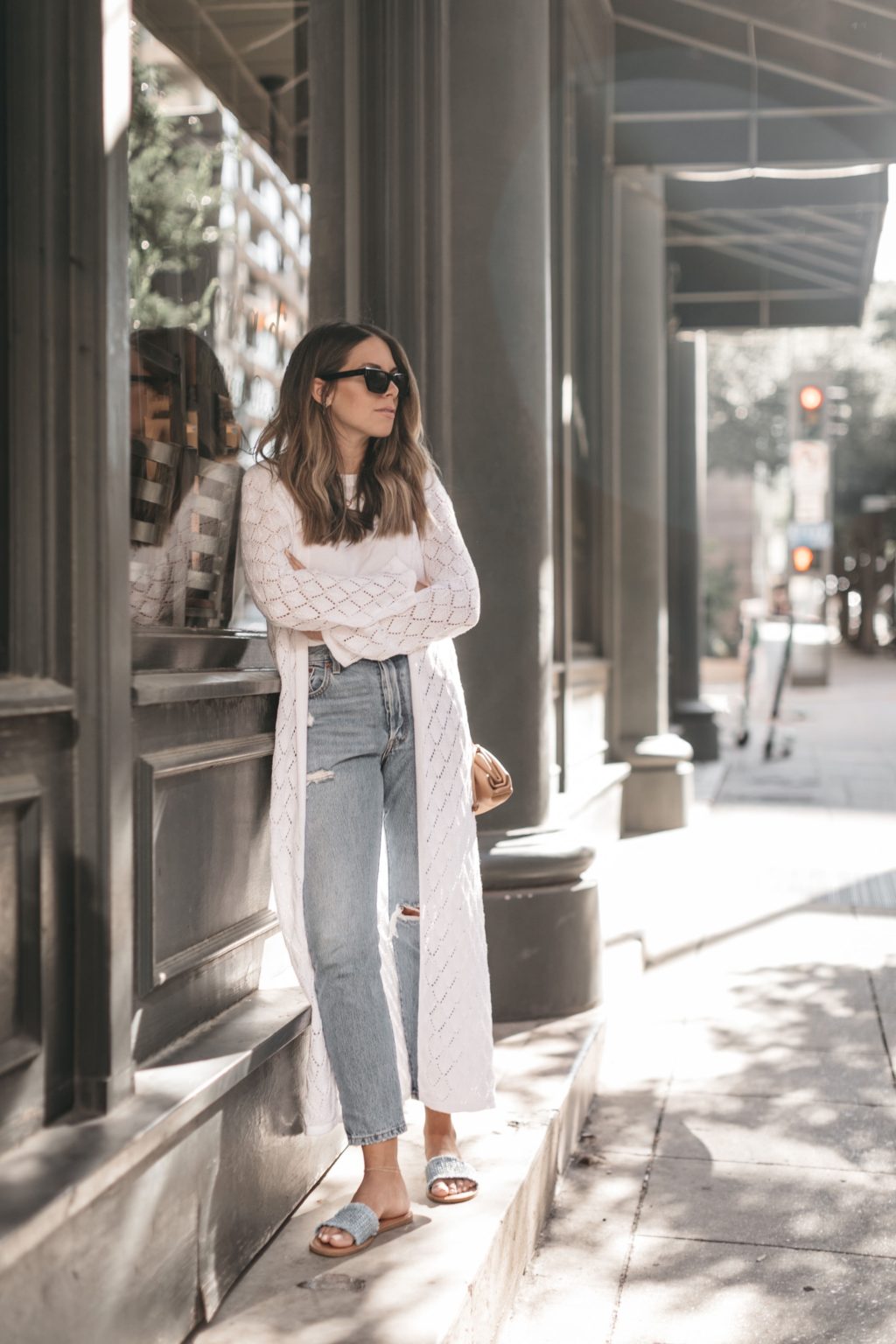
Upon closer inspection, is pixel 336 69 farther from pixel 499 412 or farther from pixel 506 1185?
pixel 506 1185

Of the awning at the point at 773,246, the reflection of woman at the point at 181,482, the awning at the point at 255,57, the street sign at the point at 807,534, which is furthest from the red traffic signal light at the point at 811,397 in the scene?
the reflection of woman at the point at 181,482

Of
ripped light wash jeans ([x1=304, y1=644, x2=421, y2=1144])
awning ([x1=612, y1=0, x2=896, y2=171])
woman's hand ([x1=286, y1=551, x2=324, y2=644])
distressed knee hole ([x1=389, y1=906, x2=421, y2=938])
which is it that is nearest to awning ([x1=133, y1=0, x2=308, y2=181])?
woman's hand ([x1=286, y1=551, x2=324, y2=644])

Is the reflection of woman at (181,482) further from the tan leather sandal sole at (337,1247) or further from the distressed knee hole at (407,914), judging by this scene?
the tan leather sandal sole at (337,1247)

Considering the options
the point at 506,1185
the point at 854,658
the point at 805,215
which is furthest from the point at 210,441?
the point at 854,658

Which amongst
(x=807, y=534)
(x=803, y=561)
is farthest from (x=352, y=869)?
(x=807, y=534)

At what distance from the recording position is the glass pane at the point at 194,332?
11.0 feet

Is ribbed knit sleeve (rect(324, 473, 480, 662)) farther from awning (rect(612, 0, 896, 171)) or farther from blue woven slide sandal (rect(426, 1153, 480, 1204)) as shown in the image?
awning (rect(612, 0, 896, 171))

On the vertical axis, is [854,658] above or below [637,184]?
below

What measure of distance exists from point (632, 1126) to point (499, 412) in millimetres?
2307

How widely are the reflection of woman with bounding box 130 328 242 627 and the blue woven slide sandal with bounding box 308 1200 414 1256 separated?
1.32 meters

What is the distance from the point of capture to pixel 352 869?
3174mm

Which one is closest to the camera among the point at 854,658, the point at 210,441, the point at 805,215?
the point at 210,441

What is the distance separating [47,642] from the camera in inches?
95.0

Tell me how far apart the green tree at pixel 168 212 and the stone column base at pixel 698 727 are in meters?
10.6
